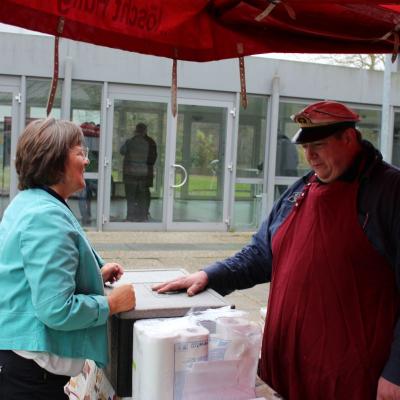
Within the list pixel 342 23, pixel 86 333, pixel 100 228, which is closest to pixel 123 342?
pixel 86 333

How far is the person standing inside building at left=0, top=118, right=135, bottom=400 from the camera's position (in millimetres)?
1866

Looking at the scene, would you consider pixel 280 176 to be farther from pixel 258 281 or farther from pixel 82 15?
pixel 82 15

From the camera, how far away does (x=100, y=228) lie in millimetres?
10281

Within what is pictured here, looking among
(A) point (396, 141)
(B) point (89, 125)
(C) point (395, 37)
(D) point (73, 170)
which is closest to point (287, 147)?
(A) point (396, 141)

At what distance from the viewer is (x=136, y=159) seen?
10430 mm

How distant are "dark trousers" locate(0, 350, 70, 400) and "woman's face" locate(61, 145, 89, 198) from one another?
600 millimetres

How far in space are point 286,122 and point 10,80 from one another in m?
5.12

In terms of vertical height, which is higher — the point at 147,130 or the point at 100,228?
the point at 147,130

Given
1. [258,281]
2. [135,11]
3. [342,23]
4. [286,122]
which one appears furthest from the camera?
[286,122]

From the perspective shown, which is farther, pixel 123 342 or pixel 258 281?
pixel 258 281

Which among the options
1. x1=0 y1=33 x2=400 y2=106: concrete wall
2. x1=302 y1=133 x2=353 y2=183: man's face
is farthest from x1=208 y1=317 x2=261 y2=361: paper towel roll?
x1=0 y1=33 x2=400 y2=106: concrete wall

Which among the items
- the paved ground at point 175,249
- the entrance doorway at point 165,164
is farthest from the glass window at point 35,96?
the paved ground at point 175,249

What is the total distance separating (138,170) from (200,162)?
1187 mm

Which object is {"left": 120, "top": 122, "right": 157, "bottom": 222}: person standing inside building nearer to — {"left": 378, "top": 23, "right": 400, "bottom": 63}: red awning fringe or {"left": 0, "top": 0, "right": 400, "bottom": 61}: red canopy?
{"left": 0, "top": 0, "right": 400, "bottom": 61}: red canopy
